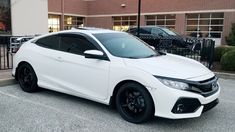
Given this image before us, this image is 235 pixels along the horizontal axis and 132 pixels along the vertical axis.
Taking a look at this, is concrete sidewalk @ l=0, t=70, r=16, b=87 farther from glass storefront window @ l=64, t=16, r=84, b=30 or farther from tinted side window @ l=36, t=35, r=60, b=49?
glass storefront window @ l=64, t=16, r=84, b=30

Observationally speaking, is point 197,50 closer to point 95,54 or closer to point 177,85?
point 95,54

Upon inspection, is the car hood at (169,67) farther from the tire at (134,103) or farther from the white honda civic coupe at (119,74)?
the tire at (134,103)

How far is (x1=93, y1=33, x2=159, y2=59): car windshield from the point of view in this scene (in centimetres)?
570

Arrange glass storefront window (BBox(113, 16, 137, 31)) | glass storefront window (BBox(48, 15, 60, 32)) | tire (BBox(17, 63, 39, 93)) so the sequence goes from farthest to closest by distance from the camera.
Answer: glass storefront window (BBox(113, 16, 137, 31))
glass storefront window (BBox(48, 15, 60, 32))
tire (BBox(17, 63, 39, 93))

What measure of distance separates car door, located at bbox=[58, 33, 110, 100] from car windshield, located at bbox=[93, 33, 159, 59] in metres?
0.23

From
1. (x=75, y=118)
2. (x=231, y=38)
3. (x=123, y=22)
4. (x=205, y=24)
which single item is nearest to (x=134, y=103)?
(x=75, y=118)

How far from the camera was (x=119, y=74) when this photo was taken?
5270 mm

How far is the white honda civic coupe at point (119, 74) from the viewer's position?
4781mm

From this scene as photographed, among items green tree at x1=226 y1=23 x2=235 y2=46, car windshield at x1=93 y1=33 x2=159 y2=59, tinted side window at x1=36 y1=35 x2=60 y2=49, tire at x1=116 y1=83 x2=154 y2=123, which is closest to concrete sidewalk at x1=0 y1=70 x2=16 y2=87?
tinted side window at x1=36 y1=35 x2=60 y2=49

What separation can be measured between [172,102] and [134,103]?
717mm

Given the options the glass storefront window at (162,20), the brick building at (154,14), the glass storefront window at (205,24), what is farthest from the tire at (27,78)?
the glass storefront window at (162,20)

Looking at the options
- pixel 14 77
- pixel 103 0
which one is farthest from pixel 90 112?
pixel 103 0

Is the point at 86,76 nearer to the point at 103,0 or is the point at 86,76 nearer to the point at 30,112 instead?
the point at 30,112

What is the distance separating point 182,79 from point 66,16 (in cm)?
3049
